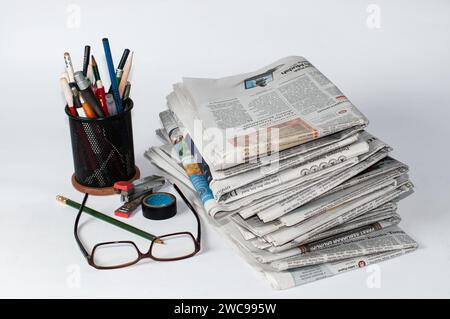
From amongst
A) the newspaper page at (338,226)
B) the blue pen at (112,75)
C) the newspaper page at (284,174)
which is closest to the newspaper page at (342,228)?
the newspaper page at (338,226)

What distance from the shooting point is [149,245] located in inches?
63.1

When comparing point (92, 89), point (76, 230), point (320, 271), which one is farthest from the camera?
point (92, 89)

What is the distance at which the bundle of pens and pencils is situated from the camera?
1691 millimetres

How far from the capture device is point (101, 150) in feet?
5.75

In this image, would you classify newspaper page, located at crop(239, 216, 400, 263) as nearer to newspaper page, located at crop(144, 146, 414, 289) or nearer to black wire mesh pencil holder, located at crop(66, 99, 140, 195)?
newspaper page, located at crop(144, 146, 414, 289)

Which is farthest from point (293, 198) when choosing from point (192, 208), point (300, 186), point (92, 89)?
point (92, 89)

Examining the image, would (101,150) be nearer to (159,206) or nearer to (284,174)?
(159,206)

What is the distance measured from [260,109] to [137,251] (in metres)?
0.39

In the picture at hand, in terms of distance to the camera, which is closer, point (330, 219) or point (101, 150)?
point (330, 219)

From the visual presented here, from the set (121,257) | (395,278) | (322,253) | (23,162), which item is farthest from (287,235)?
(23,162)

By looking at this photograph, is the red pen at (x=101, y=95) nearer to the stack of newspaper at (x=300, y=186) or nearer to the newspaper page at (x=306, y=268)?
the stack of newspaper at (x=300, y=186)

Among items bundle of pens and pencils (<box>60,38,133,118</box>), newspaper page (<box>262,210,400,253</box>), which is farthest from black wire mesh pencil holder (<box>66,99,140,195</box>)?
newspaper page (<box>262,210,400,253</box>)

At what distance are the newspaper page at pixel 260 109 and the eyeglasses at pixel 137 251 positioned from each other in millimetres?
182

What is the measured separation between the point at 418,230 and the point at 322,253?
245mm
